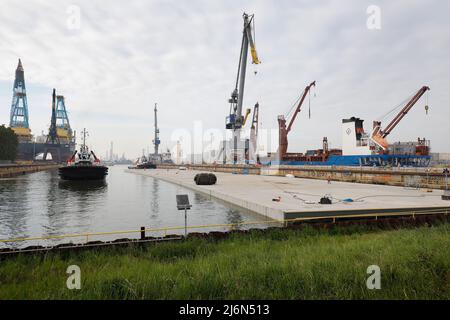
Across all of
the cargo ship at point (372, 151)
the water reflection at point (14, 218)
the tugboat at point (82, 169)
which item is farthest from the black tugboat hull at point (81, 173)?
the cargo ship at point (372, 151)

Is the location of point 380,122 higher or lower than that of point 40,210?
higher

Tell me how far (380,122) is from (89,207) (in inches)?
3080

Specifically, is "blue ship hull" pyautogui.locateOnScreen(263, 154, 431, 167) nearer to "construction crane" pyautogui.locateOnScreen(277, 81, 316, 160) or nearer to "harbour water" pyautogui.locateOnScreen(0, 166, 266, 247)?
"construction crane" pyautogui.locateOnScreen(277, 81, 316, 160)

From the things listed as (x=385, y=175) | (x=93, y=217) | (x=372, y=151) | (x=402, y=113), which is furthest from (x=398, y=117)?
(x=93, y=217)

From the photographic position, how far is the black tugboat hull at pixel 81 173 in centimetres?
5331

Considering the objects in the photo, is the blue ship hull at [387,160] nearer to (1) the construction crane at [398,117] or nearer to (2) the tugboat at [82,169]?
(1) the construction crane at [398,117]

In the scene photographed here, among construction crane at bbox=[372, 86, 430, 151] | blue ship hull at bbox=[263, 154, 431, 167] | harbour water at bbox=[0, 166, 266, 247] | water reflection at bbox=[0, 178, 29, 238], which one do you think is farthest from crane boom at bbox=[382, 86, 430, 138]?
water reflection at bbox=[0, 178, 29, 238]

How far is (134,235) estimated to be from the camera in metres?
15.5

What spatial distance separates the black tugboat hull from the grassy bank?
49449mm

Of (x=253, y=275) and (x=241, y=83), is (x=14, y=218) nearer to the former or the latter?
(x=253, y=275)

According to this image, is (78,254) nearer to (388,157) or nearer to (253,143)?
(388,157)

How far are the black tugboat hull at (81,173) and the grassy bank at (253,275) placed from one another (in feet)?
162
